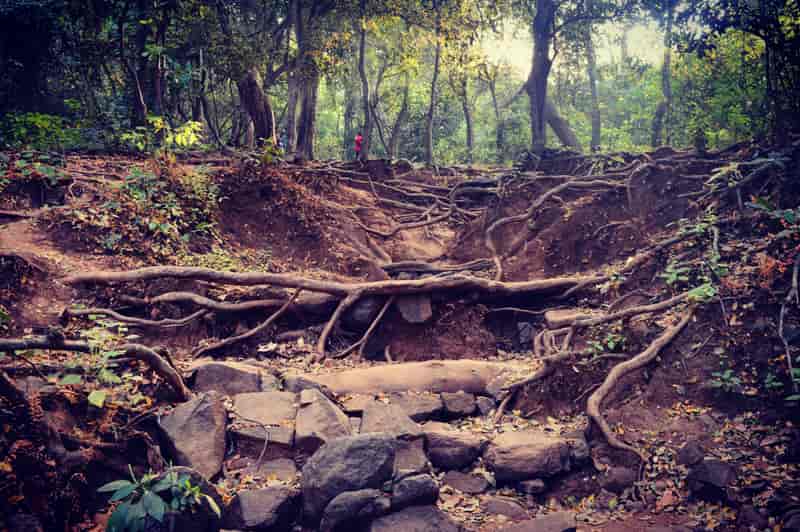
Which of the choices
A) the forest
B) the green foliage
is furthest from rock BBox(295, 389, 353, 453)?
the green foliage

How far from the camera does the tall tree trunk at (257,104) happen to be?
41.1 ft

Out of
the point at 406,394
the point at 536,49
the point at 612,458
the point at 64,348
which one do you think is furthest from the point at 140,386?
the point at 536,49

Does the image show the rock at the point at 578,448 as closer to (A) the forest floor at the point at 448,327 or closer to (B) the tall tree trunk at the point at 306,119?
(A) the forest floor at the point at 448,327

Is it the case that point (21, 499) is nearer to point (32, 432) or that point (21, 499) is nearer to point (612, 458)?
point (32, 432)

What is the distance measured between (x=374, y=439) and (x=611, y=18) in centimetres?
1345

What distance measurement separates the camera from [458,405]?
5273 mm

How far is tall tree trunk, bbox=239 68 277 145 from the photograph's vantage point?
1252cm

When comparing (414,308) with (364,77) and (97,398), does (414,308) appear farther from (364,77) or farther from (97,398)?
(364,77)

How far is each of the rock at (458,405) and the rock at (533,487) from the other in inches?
44.2

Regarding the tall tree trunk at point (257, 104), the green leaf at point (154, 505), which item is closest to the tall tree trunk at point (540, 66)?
the tall tree trunk at point (257, 104)

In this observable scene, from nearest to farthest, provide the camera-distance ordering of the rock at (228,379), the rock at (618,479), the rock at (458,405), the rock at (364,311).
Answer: the rock at (618,479) → the rock at (228,379) → the rock at (458,405) → the rock at (364,311)

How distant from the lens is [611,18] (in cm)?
1345

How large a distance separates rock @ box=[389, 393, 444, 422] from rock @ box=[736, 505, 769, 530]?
253 centimetres

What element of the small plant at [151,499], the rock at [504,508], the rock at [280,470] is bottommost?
the rock at [504,508]
